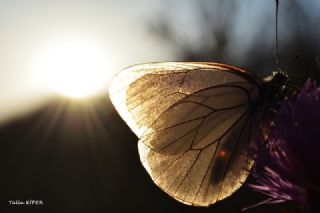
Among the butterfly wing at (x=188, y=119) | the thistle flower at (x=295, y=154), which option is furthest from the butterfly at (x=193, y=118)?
the thistle flower at (x=295, y=154)

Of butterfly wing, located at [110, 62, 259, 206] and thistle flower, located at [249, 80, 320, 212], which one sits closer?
thistle flower, located at [249, 80, 320, 212]

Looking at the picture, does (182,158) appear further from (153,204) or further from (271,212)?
(153,204)

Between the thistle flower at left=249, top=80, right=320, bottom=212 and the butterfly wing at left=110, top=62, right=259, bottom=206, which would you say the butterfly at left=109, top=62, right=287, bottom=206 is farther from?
the thistle flower at left=249, top=80, right=320, bottom=212

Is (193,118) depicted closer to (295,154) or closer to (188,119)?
(188,119)

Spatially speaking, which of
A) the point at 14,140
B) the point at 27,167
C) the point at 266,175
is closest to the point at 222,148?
the point at 266,175

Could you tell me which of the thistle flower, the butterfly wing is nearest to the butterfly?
the butterfly wing

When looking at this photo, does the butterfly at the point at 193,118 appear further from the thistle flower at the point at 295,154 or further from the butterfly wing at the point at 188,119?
the thistle flower at the point at 295,154

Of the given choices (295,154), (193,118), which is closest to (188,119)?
(193,118)
